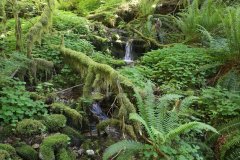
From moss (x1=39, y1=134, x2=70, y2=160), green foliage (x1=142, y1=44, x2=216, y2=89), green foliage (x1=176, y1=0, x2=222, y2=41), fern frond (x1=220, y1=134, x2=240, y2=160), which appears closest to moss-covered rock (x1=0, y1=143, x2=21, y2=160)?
moss (x1=39, y1=134, x2=70, y2=160)

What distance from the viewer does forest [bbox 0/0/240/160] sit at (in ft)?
11.8

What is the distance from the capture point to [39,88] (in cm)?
441

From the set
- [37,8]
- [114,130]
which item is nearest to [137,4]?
[37,8]

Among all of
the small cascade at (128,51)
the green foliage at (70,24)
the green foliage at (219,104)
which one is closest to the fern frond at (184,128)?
the green foliage at (219,104)

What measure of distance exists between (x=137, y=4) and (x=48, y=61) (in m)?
5.55

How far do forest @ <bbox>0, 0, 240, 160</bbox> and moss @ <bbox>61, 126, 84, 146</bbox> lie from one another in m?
0.01

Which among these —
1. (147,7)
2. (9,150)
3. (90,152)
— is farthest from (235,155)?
(147,7)

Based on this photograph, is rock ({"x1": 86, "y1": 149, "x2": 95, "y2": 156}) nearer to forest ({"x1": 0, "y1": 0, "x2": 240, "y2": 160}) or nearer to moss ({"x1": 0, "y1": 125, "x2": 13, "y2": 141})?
forest ({"x1": 0, "y1": 0, "x2": 240, "y2": 160})

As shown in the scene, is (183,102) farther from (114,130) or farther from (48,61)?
(48,61)

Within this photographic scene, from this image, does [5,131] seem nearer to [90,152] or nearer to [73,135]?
[73,135]

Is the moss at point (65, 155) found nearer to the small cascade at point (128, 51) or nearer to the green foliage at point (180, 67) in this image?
the green foliage at point (180, 67)

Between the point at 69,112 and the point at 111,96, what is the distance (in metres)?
0.92

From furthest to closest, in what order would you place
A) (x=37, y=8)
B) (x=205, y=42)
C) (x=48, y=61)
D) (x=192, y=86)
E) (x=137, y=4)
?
(x=137, y=4) < (x=37, y=8) < (x=205, y=42) < (x=192, y=86) < (x=48, y=61)

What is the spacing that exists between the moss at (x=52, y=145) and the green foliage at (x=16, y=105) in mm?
473
